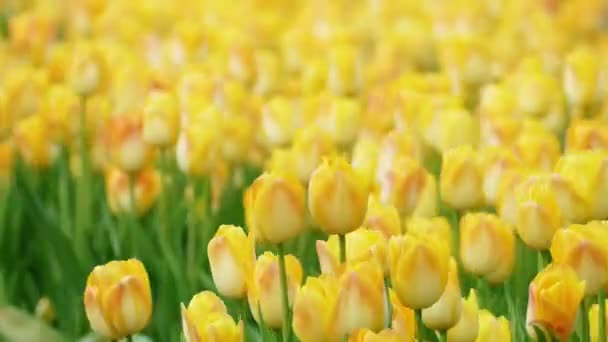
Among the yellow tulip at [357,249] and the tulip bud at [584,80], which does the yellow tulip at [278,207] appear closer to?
the yellow tulip at [357,249]

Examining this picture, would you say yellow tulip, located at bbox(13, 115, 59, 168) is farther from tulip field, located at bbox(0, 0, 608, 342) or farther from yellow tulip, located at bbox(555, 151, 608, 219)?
yellow tulip, located at bbox(555, 151, 608, 219)

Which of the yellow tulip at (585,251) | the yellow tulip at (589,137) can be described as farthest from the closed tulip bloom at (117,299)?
the yellow tulip at (589,137)

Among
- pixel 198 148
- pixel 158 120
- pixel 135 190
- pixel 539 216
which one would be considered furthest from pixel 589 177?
pixel 135 190

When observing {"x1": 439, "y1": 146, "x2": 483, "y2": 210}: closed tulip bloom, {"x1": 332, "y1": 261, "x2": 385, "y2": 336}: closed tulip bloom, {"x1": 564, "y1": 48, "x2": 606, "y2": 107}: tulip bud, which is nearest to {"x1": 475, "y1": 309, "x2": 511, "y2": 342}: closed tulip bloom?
{"x1": 332, "y1": 261, "x2": 385, "y2": 336}: closed tulip bloom

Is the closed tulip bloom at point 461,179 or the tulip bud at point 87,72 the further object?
the tulip bud at point 87,72

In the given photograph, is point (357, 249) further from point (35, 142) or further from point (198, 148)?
point (35, 142)

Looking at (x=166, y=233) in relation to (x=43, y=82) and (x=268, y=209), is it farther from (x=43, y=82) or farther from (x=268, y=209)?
(x=268, y=209)
